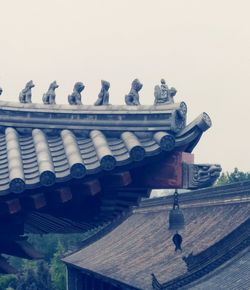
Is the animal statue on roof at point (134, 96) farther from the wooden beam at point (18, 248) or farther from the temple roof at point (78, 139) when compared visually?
the wooden beam at point (18, 248)

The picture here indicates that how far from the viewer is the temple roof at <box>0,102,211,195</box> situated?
4531 millimetres

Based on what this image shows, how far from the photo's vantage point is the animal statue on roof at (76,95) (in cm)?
548

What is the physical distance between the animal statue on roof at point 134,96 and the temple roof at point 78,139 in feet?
0.24

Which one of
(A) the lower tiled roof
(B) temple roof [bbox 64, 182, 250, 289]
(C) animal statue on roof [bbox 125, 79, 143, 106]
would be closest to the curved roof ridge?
(B) temple roof [bbox 64, 182, 250, 289]

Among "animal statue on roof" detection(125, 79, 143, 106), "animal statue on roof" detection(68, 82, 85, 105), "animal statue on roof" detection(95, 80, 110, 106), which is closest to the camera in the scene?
"animal statue on roof" detection(125, 79, 143, 106)

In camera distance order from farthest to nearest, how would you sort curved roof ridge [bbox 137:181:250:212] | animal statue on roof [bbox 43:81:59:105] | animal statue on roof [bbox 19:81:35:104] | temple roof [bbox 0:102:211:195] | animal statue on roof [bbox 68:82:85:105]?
curved roof ridge [bbox 137:181:250:212]
animal statue on roof [bbox 19:81:35:104]
animal statue on roof [bbox 43:81:59:105]
animal statue on roof [bbox 68:82:85:105]
temple roof [bbox 0:102:211:195]

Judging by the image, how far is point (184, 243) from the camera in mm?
23359

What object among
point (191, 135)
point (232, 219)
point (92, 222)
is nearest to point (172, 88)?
point (191, 135)

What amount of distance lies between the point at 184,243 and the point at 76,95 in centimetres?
1847

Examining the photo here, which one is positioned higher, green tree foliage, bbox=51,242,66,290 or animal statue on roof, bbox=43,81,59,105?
green tree foliage, bbox=51,242,66,290

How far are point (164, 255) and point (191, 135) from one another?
19920 mm

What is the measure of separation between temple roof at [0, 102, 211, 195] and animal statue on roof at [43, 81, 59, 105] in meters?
0.09

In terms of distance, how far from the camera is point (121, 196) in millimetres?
5332

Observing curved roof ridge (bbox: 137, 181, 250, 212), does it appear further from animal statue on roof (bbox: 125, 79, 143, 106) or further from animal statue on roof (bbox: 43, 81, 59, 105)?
animal statue on roof (bbox: 125, 79, 143, 106)
